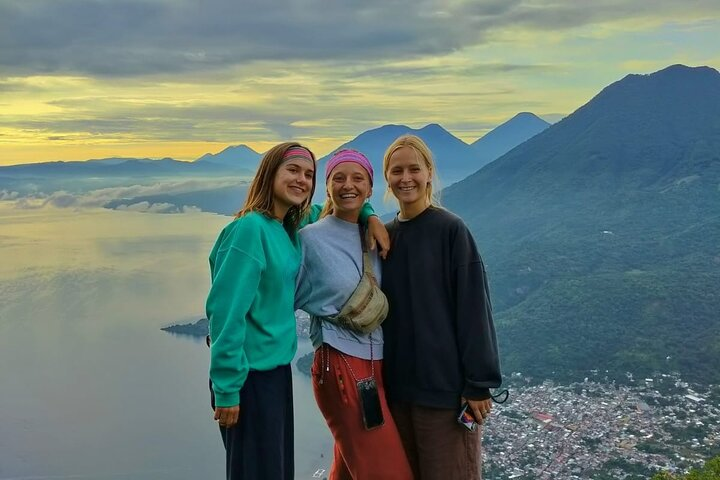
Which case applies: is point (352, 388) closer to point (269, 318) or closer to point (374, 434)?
point (374, 434)

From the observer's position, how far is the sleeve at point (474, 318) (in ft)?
5.77

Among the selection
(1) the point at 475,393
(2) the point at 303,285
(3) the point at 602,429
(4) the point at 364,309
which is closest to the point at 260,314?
(2) the point at 303,285

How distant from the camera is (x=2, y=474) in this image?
65.8 ft

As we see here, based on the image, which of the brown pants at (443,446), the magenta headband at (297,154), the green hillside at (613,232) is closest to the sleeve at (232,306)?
the magenta headband at (297,154)

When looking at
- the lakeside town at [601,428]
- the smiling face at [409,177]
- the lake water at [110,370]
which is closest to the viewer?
the smiling face at [409,177]

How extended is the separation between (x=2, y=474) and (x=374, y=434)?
22.4 metres

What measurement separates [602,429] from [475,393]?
21.4 metres

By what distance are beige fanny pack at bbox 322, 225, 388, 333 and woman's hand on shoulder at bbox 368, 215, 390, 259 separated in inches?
3.4

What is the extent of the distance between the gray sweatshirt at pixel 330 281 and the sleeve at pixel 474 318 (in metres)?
0.24

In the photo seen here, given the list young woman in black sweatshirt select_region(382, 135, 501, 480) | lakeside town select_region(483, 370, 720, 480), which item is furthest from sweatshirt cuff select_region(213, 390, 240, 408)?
lakeside town select_region(483, 370, 720, 480)

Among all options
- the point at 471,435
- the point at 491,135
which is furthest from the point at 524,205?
the point at 491,135

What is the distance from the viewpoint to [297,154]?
71.5 inches

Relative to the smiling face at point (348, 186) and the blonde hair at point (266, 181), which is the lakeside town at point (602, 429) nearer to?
the smiling face at point (348, 186)

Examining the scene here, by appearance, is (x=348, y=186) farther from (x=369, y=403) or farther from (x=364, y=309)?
(x=369, y=403)
